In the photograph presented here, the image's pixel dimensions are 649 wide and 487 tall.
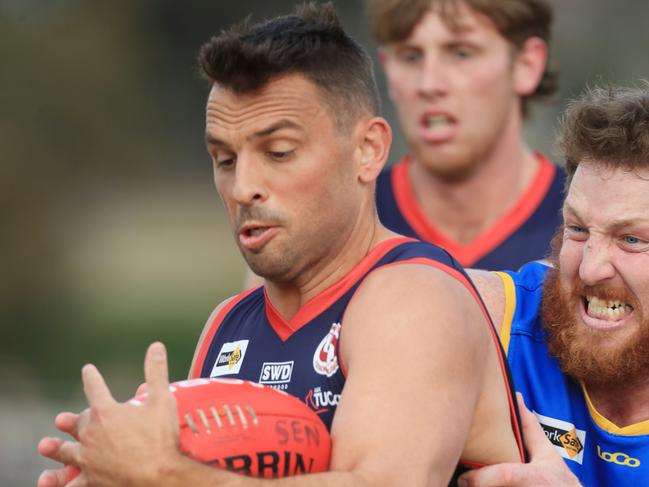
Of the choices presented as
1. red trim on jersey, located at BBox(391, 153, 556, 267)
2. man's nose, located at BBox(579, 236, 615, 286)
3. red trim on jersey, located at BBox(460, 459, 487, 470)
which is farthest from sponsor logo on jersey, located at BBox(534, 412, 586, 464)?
red trim on jersey, located at BBox(391, 153, 556, 267)

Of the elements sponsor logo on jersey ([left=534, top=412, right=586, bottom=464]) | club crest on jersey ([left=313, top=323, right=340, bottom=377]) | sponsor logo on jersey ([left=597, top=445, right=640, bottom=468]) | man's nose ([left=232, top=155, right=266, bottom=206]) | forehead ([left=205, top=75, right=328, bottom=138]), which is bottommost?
sponsor logo on jersey ([left=597, top=445, right=640, bottom=468])

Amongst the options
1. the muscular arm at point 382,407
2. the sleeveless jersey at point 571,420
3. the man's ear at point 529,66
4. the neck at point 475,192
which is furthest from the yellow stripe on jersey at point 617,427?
the man's ear at point 529,66

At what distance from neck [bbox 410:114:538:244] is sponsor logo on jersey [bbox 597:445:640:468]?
9.53 feet

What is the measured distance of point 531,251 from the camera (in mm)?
7035

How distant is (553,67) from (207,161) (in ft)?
27.4

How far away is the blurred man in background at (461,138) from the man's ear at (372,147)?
3182 millimetres

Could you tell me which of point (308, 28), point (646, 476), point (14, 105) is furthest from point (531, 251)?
point (14, 105)

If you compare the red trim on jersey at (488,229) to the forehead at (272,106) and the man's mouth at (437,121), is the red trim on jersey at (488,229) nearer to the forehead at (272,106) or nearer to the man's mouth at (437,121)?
the man's mouth at (437,121)

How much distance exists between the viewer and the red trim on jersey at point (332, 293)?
12.7ft

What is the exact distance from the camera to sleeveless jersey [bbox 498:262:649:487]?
4.45 m

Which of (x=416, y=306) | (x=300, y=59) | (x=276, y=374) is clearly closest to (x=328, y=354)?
(x=276, y=374)

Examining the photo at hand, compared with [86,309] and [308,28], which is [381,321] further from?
[86,309]

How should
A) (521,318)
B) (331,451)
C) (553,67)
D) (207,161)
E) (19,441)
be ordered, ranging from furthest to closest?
1. (207,161)
2. (19,441)
3. (553,67)
4. (521,318)
5. (331,451)

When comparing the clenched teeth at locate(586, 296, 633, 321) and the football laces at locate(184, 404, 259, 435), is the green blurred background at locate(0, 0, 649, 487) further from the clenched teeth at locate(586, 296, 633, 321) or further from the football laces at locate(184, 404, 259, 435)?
the football laces at locate(184, 404, 259, 435)
